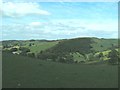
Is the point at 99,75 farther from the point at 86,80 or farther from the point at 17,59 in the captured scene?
the point at 17,59

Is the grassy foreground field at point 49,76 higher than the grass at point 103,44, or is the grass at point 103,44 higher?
the grass at point 103,44

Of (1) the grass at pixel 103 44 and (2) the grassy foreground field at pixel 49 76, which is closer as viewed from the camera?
(2) the grassy foreground field at pixel 49 76

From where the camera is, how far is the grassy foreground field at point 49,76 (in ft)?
91.0

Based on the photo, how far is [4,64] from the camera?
3572cm

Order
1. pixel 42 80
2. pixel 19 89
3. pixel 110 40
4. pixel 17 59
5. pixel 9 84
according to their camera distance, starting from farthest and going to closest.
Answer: pixel 110 40 → pixel 17 59 → pixel 42 80 → pixel 9 84 → pixel 19 89

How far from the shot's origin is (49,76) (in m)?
31.3

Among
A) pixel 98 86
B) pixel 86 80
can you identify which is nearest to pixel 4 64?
pixel 86 80

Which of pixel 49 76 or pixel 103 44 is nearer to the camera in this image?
pixel 49 76

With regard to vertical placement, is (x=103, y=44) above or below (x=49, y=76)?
above

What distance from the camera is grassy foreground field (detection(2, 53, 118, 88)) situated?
91.0 feet

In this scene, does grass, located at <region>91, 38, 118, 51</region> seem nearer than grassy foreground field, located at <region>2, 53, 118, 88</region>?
No

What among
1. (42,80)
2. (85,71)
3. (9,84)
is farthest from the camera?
(85,71)

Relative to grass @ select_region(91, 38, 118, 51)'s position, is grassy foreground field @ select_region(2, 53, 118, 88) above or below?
below

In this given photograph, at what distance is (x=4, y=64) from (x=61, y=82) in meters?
9.99
